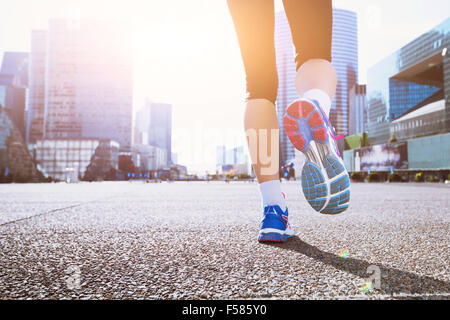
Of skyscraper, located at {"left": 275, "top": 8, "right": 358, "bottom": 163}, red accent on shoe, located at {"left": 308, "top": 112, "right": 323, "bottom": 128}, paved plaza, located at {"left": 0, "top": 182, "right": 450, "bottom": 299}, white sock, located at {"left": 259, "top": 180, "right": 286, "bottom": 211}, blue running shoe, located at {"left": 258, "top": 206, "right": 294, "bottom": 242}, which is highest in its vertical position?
skyscraper, located at {"left": 275, "top": 8, "right": 358, "bottom": 163}

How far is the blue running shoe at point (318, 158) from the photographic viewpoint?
1.39 m

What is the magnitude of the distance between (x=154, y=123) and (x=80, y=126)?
73302 millimetres

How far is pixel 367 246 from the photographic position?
1.54m

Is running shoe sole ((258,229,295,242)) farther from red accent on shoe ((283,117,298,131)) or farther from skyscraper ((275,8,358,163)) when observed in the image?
skyscraper ((275,8,358,163))

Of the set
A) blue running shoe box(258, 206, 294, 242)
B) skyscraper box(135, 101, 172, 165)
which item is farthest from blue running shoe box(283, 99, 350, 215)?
skyscraper box(135, 101, 172, 165)

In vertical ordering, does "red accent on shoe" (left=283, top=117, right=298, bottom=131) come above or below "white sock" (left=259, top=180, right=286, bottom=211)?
above

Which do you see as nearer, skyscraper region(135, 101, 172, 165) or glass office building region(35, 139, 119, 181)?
glass office building region(35, 139, 119, 181)

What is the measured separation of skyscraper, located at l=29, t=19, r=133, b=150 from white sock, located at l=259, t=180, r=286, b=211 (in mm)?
100986

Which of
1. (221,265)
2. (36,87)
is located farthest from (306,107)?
(36,87)

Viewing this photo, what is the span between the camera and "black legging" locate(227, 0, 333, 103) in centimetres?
167

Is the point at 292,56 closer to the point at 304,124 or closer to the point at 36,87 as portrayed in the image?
the point at 304,124

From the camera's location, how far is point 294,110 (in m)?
1.46
